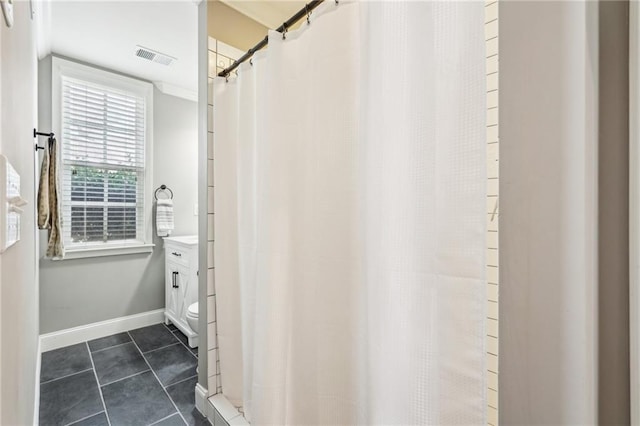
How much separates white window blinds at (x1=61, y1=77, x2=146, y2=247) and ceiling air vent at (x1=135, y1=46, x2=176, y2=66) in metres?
0.51

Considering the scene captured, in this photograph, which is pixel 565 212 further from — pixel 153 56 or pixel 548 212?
pixel 153 56

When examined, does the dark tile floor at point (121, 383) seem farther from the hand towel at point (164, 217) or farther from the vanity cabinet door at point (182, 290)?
the hand towel at point (164, 217)

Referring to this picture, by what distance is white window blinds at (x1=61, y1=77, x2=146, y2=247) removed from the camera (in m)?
2.52

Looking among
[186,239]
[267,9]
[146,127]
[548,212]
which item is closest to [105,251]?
[186,239]

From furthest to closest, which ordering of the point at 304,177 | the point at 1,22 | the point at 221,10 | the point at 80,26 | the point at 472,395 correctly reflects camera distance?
the point at 80,26 → the point at 221,10 → the point at 304,177 → the point at 472,395 → the point at 1,22

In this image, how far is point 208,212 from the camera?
1633 mm

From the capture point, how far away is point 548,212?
11.0 inches

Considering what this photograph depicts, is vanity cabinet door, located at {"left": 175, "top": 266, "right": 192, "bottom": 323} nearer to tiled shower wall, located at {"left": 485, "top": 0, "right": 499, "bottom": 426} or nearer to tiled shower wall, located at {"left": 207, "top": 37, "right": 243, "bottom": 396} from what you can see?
tiled shower wall, located at {"left": 207, "top": 37, "right": 243, "bottom": 396}

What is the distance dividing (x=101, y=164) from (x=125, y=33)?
1.17 metres

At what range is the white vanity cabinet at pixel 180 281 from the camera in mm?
2486

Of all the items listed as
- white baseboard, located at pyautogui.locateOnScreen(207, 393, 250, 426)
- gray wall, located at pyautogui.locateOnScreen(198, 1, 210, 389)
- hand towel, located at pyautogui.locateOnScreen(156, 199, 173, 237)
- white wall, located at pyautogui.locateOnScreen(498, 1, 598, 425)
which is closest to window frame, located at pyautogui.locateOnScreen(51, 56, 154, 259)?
hand towel, located at pyautogui.locateOnScreen(156, 199, 173, 237)

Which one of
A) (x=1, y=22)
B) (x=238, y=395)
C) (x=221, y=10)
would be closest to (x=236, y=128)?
(x=221, y=10)

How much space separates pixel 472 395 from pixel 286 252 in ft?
2.46

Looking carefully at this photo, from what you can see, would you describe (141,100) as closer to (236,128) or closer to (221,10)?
(221,10)
